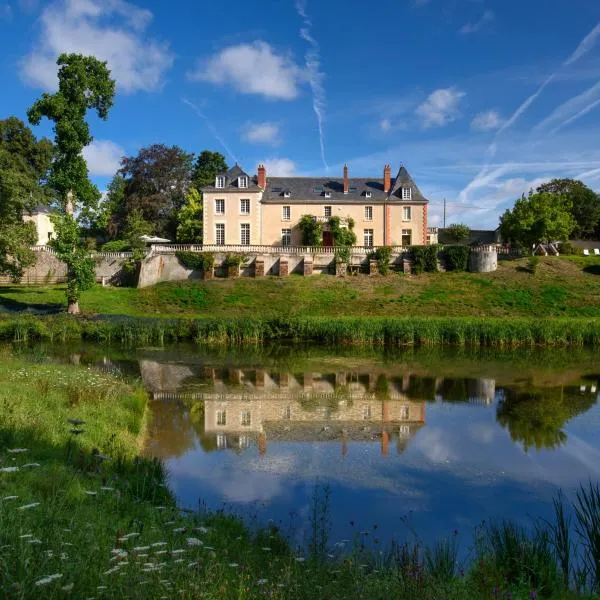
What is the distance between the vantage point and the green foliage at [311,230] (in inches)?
1770

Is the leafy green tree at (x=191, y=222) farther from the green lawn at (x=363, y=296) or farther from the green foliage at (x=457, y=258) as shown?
the green foliage at (x=457, y=258)

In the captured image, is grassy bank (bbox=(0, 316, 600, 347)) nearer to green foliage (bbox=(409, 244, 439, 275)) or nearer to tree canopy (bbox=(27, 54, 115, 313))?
tree canopy (bbox=(27, 54, 115, 313))

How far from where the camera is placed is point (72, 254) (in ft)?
95.5

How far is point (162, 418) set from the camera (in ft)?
43.7

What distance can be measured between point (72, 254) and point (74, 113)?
6.69m

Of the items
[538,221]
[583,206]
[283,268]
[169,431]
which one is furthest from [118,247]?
[583,206]

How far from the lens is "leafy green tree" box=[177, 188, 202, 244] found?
163ft

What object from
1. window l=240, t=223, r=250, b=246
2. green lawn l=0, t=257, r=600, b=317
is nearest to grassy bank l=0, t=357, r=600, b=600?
green lawn l=0, t=257, r=600, b=317

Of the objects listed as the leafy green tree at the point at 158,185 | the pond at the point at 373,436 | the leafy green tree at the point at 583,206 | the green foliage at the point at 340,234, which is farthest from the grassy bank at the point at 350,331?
the leafy green tree at the point at 583,206

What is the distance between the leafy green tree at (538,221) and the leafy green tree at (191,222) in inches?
999

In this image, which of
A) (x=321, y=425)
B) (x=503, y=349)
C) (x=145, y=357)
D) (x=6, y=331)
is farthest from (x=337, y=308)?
→ (x=321, y=425)

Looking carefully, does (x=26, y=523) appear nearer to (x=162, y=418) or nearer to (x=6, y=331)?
(x=162, y=418)

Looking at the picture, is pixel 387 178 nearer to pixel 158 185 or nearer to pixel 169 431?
pixel 158 185

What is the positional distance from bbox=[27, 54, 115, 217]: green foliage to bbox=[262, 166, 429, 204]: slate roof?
19163mm
